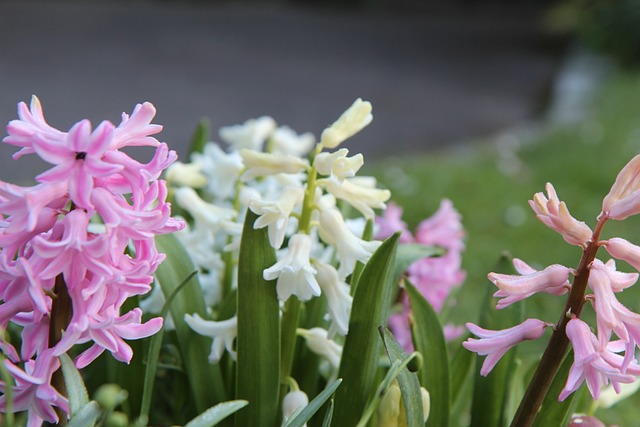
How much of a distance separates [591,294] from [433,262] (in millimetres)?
683

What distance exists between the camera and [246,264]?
1040 millimetres

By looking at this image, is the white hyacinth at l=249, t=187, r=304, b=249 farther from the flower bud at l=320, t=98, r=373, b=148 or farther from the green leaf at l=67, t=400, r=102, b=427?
the green leaf at l=67, t=400, r=102, b=427

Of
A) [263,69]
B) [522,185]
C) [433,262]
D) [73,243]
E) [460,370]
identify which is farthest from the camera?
[263,69]

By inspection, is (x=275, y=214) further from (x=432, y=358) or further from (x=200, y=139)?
(x=200, y=139)

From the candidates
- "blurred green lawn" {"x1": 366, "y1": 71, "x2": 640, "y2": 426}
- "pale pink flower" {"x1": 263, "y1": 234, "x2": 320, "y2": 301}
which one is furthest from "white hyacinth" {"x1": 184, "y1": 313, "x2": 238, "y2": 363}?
"blurred green lawn" {"x1": 366, "y1": 71, "x2": 640, "y2": 426}

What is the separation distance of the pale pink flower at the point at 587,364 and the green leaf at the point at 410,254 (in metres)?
0.48

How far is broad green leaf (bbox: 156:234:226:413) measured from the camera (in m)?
1.18

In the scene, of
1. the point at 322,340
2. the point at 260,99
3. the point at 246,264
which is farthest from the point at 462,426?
the point at 260,99

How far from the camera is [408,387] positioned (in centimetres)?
96

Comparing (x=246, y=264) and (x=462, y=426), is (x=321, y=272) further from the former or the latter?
(x=462, y=426)

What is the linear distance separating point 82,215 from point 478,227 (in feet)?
11.2

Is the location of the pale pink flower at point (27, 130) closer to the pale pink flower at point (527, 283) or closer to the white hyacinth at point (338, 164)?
the white hyacinth at point (338, 164)

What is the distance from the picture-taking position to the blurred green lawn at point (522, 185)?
11.2 feet

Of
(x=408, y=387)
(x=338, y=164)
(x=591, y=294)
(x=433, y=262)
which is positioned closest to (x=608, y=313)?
(x=591, y=294)
